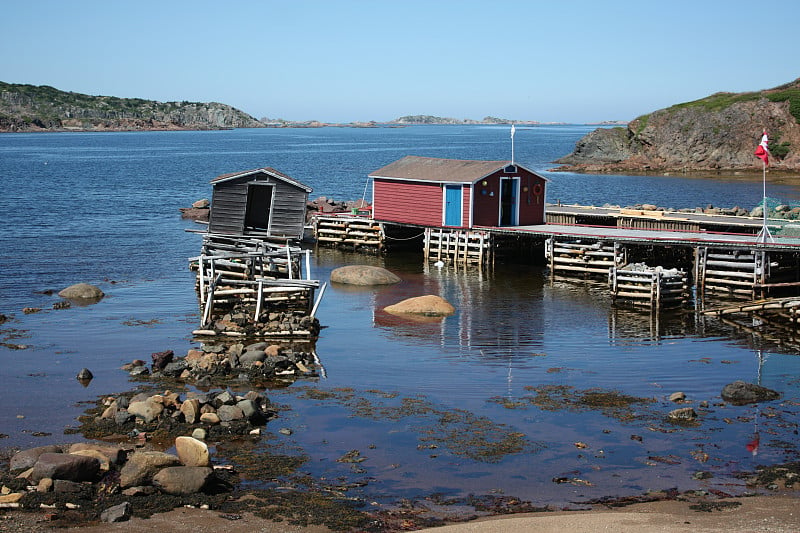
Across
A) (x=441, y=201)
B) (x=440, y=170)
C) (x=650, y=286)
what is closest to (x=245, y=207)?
(x=441, y=201)

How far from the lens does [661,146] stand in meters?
111

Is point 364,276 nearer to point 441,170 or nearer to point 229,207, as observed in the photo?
point 229,207

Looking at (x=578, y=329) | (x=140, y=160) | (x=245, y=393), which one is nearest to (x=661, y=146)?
(x=140, y=160)

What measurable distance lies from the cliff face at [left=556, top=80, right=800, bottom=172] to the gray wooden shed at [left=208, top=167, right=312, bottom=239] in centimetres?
7513

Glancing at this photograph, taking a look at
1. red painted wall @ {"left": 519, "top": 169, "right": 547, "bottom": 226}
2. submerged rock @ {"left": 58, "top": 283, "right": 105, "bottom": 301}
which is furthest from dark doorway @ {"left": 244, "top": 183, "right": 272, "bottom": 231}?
red painted wall @ {"left": 519, "top": 169, "right": 547, "bottom": 226}

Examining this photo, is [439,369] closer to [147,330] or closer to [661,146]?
[147,330]

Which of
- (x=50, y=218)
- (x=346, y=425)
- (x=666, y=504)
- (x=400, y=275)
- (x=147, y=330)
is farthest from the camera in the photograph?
(x=50, y=218)

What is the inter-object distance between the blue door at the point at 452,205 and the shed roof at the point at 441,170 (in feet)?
1.81

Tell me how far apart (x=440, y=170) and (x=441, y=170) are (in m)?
0.06

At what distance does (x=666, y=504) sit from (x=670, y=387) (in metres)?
7.56

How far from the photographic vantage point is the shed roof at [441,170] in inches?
1640

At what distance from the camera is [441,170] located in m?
43.3

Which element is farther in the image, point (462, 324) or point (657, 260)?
point (657, 260)

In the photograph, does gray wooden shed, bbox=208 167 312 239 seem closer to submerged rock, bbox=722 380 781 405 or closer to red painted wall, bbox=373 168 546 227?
red painted wall, bbox=373 168 546 227
